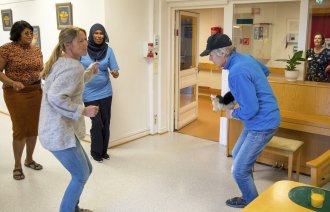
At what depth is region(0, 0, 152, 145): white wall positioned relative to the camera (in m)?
4.08

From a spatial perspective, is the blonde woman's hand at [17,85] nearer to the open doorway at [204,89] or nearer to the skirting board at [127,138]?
the skirting board at [127,138]

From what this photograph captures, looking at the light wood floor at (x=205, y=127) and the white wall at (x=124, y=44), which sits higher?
the white wall at (x=124, y=44)

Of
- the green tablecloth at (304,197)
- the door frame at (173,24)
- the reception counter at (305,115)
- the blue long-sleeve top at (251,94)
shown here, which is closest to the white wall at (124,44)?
the door frame at (173,24)

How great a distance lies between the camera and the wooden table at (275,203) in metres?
1.44

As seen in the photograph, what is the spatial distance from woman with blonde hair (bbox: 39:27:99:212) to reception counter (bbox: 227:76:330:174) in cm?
215

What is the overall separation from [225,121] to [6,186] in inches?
107

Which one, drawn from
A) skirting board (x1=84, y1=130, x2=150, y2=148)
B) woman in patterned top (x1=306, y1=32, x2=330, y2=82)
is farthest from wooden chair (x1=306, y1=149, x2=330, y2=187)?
skirting board (x1=84, y1=130, x2=150, y2=148)

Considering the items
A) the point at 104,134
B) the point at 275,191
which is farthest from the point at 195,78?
the point at 275,191

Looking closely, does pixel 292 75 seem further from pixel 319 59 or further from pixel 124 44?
pixel 124 44

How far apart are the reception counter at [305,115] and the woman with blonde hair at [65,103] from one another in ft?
7.04

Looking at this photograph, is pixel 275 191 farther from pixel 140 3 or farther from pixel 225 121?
pixel 140 3

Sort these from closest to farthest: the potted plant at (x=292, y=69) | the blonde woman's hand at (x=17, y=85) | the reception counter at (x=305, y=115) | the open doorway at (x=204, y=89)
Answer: the blonde woman's hand at (x=17, y=85)
the reception counter at (x=305, y=115)
the potted plant at (x=292, y=69)
the open doorway at (x=204, y=89)

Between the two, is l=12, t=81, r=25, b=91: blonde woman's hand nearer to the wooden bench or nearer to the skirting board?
the skirting board

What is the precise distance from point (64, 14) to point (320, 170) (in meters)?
3.88
